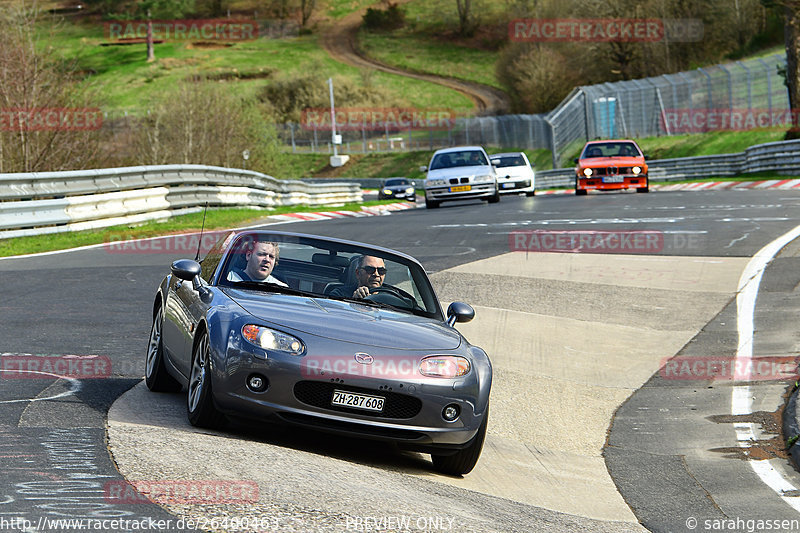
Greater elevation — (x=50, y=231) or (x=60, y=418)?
(x=60, y=418)

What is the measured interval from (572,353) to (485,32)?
12113 centimetres


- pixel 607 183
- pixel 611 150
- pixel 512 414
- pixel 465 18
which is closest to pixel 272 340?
pixel 512 414

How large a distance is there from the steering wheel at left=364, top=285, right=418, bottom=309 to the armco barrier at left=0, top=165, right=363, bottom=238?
12304 mm

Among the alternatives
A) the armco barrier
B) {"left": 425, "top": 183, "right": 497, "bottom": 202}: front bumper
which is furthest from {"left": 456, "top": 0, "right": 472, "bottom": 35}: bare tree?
the armco barrier

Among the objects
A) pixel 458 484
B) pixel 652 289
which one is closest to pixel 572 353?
pixel 652 289

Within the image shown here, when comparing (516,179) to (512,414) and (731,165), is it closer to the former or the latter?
(731,165)

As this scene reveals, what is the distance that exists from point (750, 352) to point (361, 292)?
4831mm

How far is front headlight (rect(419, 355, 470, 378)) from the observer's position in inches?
260

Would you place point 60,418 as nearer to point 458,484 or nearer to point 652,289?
point 458,484

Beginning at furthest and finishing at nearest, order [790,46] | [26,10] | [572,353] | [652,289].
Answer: [790,46], [26,10], [652,289], [572,353]

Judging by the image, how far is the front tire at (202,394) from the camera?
257 inches

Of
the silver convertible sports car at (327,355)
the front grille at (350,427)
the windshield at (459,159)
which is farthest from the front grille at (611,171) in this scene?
the front grille at (350,427)

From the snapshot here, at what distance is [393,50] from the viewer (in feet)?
409

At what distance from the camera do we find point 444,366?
21.9 ft
